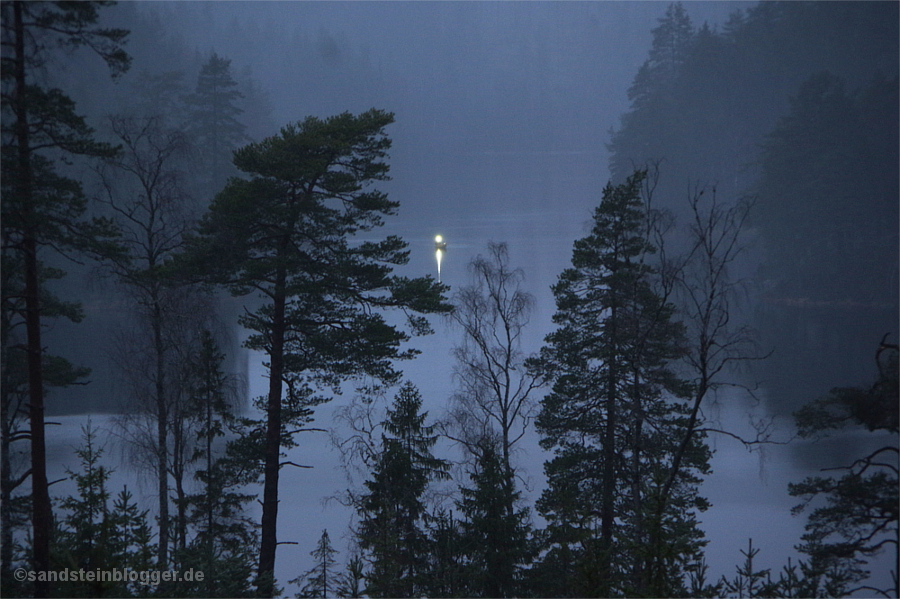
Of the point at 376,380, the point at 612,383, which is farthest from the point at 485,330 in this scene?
the point at 376,380

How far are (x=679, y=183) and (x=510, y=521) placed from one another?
191ft

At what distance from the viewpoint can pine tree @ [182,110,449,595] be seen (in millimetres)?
11758

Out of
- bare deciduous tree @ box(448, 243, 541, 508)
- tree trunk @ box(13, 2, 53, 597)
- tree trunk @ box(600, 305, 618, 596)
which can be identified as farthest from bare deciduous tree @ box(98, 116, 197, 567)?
tree trunk @ box(600, 305, 618, 596)

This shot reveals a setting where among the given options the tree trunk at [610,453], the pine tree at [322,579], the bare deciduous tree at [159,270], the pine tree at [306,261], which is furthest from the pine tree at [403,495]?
the bare deciduous tree at [159,270]

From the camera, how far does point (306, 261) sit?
12.0 meters

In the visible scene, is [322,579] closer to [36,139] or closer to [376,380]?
[36,139]

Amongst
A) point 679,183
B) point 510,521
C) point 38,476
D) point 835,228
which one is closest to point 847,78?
point 679,183

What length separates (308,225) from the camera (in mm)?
12227

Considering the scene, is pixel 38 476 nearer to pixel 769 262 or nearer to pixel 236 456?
pixel 236 456

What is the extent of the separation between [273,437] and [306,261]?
2.92m

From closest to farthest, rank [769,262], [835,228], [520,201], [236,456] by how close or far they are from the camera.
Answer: [236,456] < [835,228] < [769,262] < [520,201]

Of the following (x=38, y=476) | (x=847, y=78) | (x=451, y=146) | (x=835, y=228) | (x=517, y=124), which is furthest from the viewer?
(x=517, y=124)

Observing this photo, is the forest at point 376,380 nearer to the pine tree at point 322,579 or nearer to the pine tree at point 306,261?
the pine tree at point 306,261

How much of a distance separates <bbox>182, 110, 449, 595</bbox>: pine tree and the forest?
0.05 m
